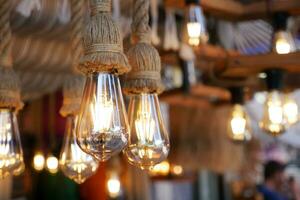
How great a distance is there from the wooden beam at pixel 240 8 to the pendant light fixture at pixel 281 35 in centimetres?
3

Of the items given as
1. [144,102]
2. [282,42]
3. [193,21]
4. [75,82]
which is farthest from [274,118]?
[144,102]

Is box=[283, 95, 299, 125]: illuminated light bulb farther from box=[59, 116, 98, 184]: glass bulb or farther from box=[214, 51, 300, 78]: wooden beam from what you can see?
box=[59, 116, 98, 184]: glass bulb

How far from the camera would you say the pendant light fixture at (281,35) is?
1.72 meters

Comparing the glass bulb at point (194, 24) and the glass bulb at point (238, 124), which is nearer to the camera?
the glass bulb at point (194, 24)

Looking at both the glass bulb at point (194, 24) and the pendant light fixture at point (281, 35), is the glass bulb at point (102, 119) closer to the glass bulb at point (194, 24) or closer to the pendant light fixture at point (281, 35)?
the glass bulb at point (194, 24)

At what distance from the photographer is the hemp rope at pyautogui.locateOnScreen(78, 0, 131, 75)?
73 cm

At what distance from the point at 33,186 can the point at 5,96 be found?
2.66 meters

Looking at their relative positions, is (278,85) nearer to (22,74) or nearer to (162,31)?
(162,31)

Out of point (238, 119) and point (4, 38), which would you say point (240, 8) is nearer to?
point (238, 119)

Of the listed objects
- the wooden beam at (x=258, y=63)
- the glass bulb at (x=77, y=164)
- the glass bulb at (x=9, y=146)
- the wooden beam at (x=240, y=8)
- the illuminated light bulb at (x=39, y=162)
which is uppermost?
the wooden beam at (x=240, y=8)

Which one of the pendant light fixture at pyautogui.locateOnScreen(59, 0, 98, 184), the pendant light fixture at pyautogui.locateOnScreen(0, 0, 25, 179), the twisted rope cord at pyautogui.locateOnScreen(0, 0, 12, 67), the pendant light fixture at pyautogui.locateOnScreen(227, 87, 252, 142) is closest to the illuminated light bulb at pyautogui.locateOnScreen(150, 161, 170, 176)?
the pendant light fixture at pyautogui.locateOnScreen(227, 87, 252, 142)

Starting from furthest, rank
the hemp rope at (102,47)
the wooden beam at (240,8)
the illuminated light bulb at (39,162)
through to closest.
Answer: the illuminated light bulb at (39,162) → the wooden beam at (240,8) → the hemp rope at (102,47)

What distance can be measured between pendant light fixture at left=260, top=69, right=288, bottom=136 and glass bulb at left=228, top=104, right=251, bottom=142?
1.32ft

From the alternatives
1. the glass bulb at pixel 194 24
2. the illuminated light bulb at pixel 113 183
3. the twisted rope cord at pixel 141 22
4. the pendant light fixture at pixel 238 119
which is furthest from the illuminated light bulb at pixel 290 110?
the illuminated light bulb at pixel 113 183
